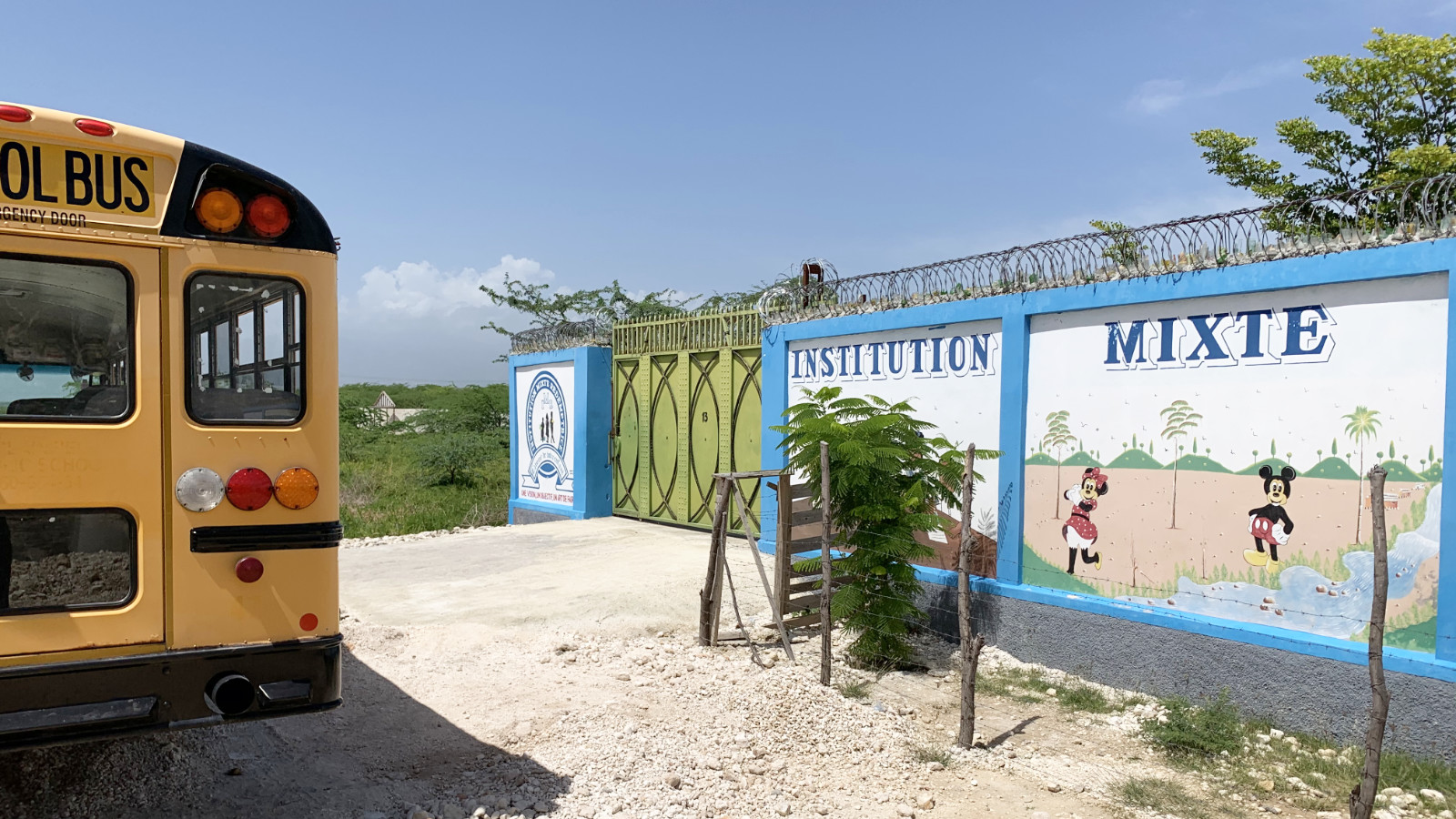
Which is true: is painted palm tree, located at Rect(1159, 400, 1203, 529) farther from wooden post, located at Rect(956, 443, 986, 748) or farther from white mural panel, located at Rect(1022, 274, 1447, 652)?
wooden post, located at Rect(956, 443, 986, 748)

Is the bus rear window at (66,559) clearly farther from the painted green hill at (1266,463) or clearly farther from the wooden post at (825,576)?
the painted green hill at (1266,463)

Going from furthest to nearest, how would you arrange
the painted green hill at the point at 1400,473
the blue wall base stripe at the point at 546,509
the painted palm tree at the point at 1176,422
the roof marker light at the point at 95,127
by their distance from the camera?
the blue wall base stripe at the point at 546,509 < the painted palm tree at the point at 1176,422 < the painted green hill at the point at 1400,473 < the roof marker light at the point at 95,127

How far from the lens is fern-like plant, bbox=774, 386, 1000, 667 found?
21.1 ft

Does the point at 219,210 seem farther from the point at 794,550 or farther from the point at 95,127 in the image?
the point at 794,550

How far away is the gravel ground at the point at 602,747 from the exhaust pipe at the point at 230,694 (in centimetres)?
86

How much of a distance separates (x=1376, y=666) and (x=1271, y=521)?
1888 millimetres

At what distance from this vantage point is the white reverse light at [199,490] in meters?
3.41

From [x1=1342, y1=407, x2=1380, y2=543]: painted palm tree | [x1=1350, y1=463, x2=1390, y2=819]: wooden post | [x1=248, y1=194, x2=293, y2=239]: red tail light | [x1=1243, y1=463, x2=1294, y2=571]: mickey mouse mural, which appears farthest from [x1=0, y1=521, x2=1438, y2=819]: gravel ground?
[x1=248, y1=194, x2=293, y2=239]: red tail light

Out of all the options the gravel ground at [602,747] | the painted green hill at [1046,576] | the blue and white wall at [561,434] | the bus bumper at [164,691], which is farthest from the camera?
the blue and white wall at [561,434]

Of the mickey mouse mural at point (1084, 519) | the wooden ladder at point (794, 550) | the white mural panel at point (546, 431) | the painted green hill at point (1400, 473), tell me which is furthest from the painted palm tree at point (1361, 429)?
the white mural panel at point (546, 431)

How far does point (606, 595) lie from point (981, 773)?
4.32m

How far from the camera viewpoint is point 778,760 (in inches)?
189

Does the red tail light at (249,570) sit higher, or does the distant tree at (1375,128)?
the distant tree at (1375,128)

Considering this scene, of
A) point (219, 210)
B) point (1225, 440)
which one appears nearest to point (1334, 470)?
point (1225, 440)
